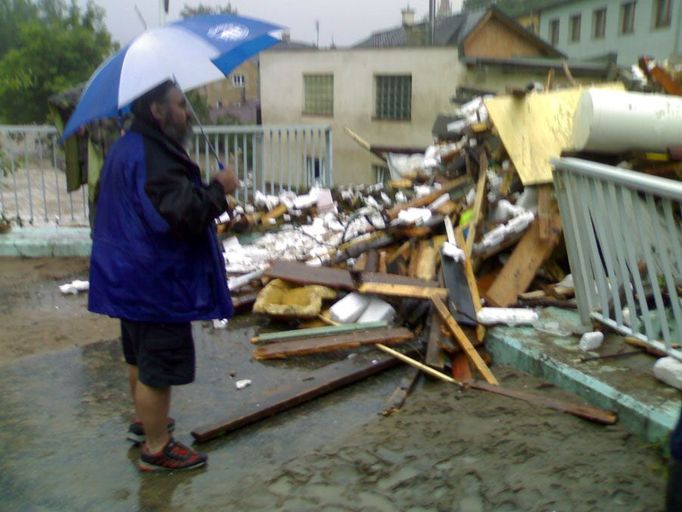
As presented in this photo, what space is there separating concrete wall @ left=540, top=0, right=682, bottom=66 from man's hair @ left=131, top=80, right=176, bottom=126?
90.3ft

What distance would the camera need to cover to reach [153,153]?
2.63 metres

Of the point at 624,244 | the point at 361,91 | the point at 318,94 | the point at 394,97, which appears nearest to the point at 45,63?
the point at 318,94

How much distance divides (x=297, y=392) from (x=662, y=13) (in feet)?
102

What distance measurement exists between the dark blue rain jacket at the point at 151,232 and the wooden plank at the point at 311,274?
2302 mm

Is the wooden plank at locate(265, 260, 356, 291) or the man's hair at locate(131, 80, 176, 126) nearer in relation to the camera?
the man's hair at locate(131, 80, 176, 126)

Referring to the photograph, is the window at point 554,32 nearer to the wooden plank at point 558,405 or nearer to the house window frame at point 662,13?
the house window frame at point 662,13

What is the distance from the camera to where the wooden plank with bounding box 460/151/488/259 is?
5.01 m

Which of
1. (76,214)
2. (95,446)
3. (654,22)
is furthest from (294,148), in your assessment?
(654,22)

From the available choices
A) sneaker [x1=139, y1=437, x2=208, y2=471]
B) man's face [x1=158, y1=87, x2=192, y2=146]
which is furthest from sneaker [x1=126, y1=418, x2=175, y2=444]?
man's face [x1=158, y1=87, x2=192, y2=146]

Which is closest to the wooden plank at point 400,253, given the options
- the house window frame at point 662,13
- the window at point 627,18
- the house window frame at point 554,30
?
the house window frame at point 662,13

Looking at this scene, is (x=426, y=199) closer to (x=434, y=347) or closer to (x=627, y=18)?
(x=434, y=347)

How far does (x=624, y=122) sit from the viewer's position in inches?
179

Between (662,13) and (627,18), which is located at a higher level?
(627,18)

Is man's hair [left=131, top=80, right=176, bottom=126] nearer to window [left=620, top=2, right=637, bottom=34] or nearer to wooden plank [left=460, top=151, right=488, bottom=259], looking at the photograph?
wooden plank [left=460, top=151, right=488, bottom=259]
